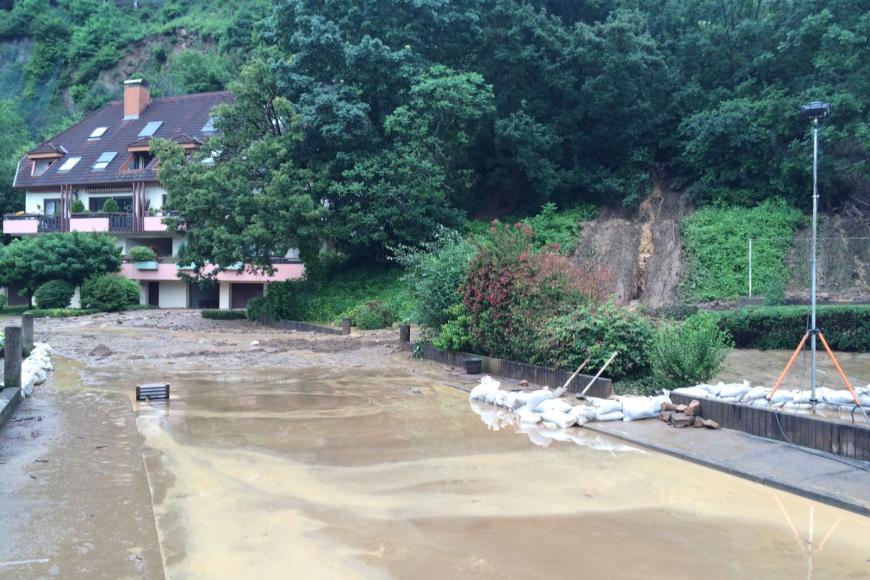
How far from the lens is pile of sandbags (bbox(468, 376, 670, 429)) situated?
1052cm

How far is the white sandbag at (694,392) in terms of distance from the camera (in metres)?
10.5

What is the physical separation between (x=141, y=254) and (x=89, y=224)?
463 centimetres

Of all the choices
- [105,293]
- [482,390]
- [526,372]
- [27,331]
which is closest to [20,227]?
[105,293]

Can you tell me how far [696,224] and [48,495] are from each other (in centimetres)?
2587

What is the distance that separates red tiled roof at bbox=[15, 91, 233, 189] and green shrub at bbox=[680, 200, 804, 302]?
90.1ft

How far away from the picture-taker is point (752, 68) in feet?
100

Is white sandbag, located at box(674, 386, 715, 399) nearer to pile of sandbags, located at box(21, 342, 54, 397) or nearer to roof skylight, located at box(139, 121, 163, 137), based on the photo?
pile of sandbags, located at box(21, 342, 54, 397)

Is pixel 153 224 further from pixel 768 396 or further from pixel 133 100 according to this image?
pixel 768 396

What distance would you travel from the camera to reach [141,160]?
44344mm

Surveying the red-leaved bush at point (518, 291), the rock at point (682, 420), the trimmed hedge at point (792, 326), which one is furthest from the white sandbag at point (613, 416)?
the trimmed hedge at point (792, 326)

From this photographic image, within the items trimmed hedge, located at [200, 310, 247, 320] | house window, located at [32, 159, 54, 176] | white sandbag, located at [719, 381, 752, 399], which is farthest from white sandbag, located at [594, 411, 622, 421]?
house window, located at [32, 159, 54, 176]

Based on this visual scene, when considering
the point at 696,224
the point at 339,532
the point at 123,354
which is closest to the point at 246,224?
the point at 123,354

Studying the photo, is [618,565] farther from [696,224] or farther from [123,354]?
[696,224]

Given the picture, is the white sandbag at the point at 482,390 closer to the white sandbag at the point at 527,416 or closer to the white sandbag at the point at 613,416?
the white sandbag at the point at 527,416
